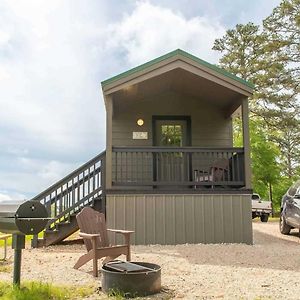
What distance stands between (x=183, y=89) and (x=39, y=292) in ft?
26.3

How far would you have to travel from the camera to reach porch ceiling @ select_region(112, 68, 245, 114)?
998 cm

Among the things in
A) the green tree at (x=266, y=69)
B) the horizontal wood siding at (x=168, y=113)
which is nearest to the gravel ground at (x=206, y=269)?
the horizontal wood siding at (x=168, y=113)

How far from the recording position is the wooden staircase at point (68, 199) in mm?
9164

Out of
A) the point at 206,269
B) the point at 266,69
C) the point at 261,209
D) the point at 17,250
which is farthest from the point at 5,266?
the point at 266,69

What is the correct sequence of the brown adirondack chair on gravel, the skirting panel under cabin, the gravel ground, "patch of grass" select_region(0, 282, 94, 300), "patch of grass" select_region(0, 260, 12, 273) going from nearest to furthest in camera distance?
"patch of grass" select_region(0, 282, 94, 300) → the gravel ground → the brown adirondack chair on gravel → "patch of grass" select_region(0, 260, 12, 273) → the skirting panel under cabin

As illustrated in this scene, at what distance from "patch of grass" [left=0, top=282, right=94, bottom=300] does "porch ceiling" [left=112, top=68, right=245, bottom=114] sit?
586 centimetres

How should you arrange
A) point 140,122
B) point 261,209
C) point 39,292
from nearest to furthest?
1. point 39,292
2. point 140,122
3. point 261,209

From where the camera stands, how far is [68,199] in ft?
30.7

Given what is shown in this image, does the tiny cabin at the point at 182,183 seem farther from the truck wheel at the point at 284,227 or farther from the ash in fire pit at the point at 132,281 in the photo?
the ash in fire pit at the point at 132,281

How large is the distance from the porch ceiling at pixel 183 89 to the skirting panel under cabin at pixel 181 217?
8.76 feet

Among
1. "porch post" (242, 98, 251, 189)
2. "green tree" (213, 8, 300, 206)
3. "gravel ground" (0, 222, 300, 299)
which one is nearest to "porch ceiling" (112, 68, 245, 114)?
"porch post" (242, 98, 251, 189)

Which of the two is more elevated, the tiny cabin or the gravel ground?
the tiny cabin

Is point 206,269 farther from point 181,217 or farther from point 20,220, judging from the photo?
point 181,217

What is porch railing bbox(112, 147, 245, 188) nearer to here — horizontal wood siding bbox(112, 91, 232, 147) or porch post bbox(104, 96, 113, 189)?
porch post bbox(104, 96, 113, 189)
